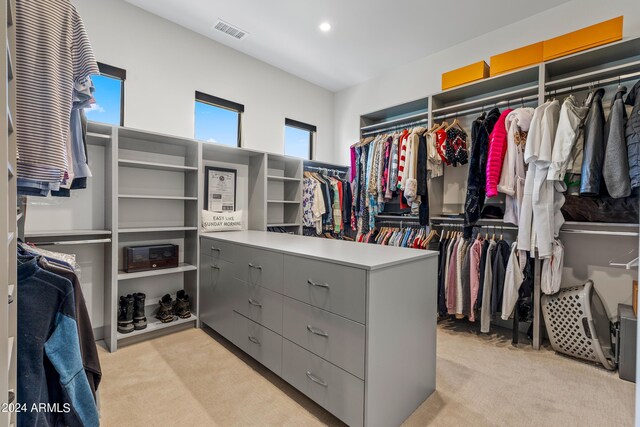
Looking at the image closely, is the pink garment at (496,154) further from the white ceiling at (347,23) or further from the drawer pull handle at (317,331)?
the drawer pull handle at (317,331)

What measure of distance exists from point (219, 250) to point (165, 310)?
84 centimetres

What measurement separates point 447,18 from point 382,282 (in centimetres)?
287

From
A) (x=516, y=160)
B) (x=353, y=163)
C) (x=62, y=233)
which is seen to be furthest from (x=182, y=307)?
(x=516, y=160)

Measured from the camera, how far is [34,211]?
240cm

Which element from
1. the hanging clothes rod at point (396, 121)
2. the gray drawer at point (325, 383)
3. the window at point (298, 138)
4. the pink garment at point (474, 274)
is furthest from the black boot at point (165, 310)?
the hanging clothes rod at point (396, 121)

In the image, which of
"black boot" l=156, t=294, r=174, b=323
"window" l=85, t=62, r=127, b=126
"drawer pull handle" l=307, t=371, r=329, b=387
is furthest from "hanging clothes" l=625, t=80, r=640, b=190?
"window" l=85, t=62, r=127, b=126

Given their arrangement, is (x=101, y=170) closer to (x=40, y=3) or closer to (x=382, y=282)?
(x=40, y=3)

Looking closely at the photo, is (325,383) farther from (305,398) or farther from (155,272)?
(155,272)

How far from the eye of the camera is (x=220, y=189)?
11.6ft

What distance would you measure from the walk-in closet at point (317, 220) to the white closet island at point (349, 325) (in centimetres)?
1

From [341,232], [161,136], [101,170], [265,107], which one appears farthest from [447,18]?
[101,170]

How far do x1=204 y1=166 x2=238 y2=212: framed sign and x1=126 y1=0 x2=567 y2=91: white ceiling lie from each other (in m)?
1.50

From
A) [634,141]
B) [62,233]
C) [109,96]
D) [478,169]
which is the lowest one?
[62,233]

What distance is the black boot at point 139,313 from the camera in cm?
265
